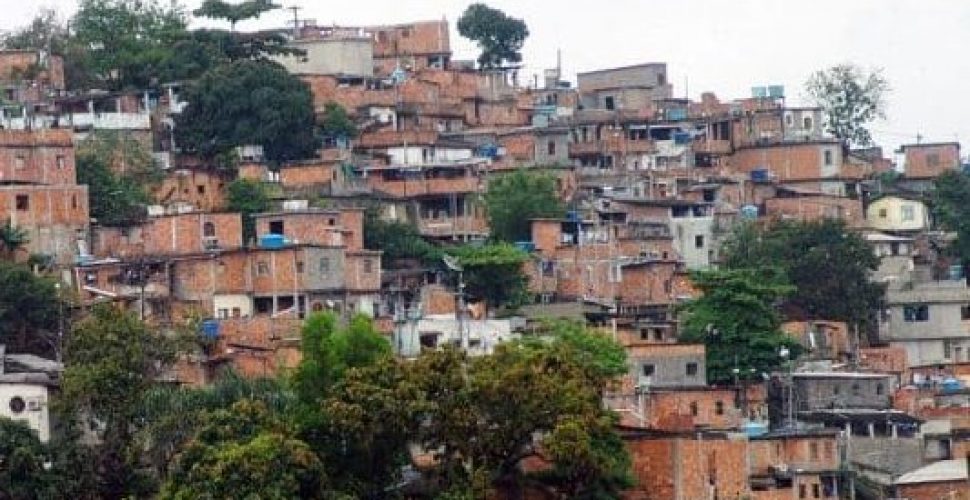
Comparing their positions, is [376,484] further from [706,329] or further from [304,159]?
[304,159]

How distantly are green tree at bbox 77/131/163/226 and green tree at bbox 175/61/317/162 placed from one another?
43.9 inches

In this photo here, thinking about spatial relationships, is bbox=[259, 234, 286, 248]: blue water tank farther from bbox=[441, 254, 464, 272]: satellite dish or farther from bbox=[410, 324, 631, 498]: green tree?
bbox=[410, 324, 631, 498]: green tree

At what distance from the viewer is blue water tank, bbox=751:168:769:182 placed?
58.5m

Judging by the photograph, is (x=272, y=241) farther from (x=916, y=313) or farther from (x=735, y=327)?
(x=916, y=313)

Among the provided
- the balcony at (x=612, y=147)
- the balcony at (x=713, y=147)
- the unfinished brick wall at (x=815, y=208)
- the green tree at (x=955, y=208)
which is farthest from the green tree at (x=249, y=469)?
the balcony at (x=713, y=147)

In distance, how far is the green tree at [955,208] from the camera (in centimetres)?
5691

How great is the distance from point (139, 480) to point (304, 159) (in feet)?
55.3

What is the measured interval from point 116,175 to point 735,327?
947 centimetres

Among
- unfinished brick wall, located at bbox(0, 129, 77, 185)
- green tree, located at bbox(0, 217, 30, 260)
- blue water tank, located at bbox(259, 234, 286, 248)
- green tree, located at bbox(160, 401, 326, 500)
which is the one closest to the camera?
green tree, located at bbox(160, 401, 326, 500)

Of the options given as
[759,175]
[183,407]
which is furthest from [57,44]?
[183,407]

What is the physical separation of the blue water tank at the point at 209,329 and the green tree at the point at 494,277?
5.49 metres

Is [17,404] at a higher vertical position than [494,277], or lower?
lower

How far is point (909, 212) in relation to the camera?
2338 inches

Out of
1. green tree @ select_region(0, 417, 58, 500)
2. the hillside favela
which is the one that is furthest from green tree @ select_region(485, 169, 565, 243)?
green tree @ select_region(0, 417, 58, 500)
